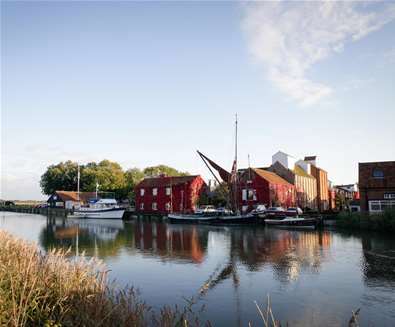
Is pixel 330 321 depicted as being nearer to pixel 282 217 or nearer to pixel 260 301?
pixel 260 301

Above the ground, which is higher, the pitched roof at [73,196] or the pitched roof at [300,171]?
the pitched roof at [300,171]

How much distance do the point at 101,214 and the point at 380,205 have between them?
50.6 metres

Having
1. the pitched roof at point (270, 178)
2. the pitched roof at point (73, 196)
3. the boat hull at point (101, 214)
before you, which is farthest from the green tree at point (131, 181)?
the pitched roof at point (270, 178)

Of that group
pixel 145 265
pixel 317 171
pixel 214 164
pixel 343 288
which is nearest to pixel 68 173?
pixel 214 164

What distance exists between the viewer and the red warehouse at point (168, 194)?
71.5 meters

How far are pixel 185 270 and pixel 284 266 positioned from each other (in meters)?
6.03

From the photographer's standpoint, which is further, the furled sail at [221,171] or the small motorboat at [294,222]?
the furled sail at [221,171]

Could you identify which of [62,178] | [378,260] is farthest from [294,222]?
[62,178]

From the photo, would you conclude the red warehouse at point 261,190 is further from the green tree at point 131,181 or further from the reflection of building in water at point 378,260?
the green tree at point 131,181

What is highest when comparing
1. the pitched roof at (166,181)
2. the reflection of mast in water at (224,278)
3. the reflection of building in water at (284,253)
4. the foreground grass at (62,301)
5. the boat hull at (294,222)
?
the pitched roof at (166,181)

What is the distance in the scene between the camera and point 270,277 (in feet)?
60.7

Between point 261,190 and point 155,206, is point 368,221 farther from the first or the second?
point 155,206

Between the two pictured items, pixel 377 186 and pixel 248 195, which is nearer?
pixel 377 186

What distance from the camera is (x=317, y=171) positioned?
82.5 metres
